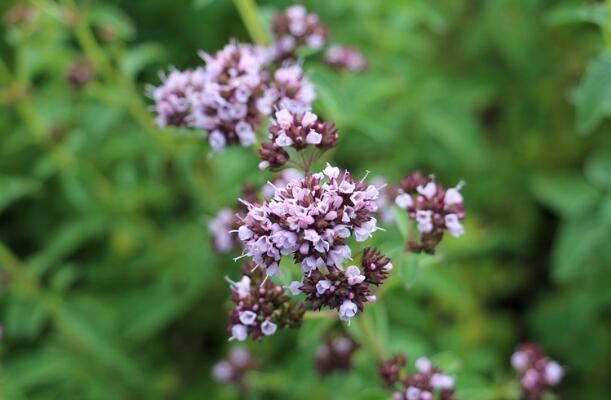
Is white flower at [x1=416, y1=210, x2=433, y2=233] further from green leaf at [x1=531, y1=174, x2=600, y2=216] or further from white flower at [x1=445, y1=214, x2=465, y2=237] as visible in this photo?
green leaf at [x1=531, y1=174, x2=600, y2=216]

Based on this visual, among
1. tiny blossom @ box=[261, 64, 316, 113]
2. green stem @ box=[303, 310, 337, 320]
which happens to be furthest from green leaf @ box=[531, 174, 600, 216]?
tiny blossom @ box=[261, 64, 316, 113]

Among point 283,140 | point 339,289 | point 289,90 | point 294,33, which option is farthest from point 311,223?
point 294,33

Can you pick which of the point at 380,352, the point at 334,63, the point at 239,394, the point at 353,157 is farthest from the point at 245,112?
the point at 353,157

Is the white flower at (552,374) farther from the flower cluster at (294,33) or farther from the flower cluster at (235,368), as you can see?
the flower cluster at (294,33)

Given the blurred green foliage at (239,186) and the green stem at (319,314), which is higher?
the blurred green foliage at (239,186)

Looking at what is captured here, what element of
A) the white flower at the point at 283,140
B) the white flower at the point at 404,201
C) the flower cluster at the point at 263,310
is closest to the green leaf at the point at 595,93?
the white flower at the point at 404,201

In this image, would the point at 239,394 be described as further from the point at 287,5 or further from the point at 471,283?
the point at 287,5

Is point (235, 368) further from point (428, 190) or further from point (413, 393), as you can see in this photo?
point (428, 190)

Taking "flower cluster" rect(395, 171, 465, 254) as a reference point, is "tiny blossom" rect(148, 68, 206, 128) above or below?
above
